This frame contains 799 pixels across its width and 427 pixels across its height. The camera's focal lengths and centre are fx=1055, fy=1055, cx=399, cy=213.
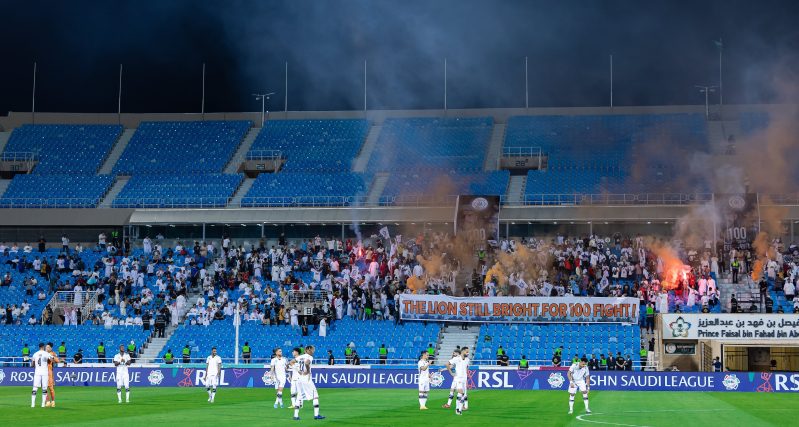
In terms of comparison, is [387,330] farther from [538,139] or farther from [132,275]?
[538,139]

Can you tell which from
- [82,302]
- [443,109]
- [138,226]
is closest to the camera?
[82,302]

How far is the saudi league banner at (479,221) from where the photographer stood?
68.9 m

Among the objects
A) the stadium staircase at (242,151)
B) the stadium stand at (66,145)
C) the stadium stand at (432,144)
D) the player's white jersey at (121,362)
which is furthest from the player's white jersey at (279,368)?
the stadium stand at (66,145)

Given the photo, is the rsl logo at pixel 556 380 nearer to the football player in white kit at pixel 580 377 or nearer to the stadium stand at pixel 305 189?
the football player in white kit at pixel 580 377

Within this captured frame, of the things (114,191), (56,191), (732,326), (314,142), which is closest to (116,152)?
(114,191)

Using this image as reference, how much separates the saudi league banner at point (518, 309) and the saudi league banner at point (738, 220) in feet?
28.3

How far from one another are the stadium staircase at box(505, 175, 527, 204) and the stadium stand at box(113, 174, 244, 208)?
69.0 ft

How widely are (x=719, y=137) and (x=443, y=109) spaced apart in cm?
2387

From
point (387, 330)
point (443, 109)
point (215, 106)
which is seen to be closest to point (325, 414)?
point (387, 330)

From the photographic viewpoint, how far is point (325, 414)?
34250mm

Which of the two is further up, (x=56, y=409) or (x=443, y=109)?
(x=443, y=109)

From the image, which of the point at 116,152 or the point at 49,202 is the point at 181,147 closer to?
the point at 116,152

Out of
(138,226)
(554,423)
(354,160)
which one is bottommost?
(554,423)

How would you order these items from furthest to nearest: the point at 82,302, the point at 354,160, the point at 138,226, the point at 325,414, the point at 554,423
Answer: the point at 354,160 → the point at 138,226 → the point at 82,302 → the point at 325,414 → the point at 554,423
